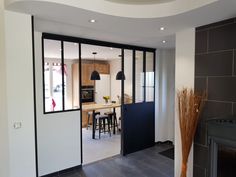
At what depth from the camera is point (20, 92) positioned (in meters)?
2.14

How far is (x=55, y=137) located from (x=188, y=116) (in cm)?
228

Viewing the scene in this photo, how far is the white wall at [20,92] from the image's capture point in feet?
6.77

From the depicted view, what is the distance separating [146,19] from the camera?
7.61 feet

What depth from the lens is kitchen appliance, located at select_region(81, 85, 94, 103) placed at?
22.4 ft

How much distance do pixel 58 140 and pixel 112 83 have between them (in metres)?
4.22

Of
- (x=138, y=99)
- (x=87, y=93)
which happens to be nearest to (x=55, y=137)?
(x=138, y=99)

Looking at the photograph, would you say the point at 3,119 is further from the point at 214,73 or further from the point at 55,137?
the point at 214,73

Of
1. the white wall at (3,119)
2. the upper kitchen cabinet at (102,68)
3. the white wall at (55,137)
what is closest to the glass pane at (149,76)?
the white wall at (55,137)

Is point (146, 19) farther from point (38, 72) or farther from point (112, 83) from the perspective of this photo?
point (112, 83)

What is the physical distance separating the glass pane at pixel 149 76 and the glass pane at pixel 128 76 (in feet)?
1.51

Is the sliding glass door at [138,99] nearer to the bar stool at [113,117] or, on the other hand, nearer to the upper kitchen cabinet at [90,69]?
the bar stool at [113,117]

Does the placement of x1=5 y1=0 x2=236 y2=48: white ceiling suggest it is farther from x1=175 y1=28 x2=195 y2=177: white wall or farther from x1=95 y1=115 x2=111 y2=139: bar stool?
x1=95 y1=115 x2=111 y2=139: bar stool

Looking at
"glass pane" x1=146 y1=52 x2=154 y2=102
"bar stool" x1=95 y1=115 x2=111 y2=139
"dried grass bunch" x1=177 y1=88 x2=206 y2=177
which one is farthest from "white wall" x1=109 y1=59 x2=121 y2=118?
"dried grass bunch" x1=177 y1=88 x2=206 y2=177

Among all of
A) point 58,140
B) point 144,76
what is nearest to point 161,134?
point 144,76
